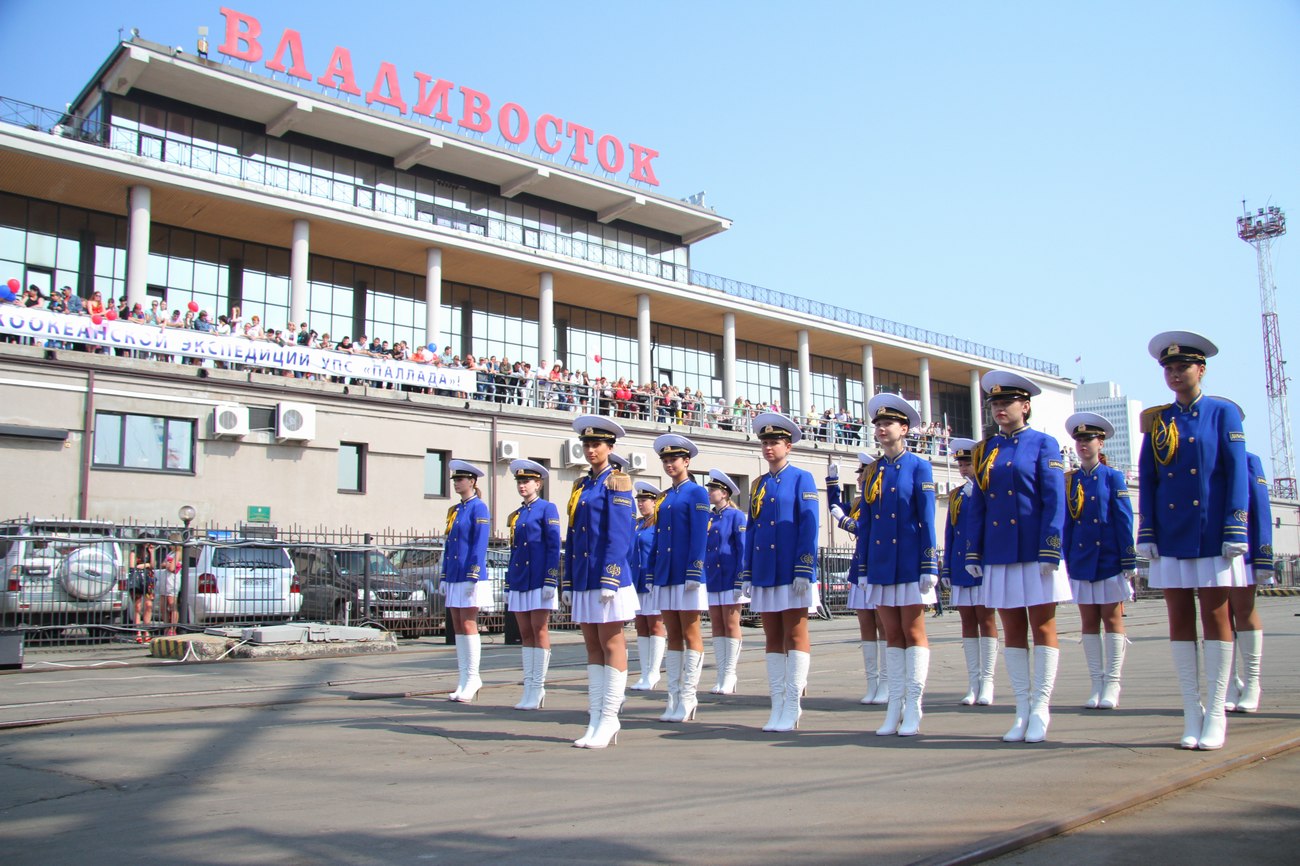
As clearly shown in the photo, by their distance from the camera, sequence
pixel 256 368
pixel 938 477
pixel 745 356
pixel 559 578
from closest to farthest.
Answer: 1. pixel 559 578
2. pixel 256 368
3. pixel 938 477
4. pixel 745 356

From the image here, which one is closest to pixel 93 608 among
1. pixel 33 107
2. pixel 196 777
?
pixel 196 777

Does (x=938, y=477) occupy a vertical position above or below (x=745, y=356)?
below

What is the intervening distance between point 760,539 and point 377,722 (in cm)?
369

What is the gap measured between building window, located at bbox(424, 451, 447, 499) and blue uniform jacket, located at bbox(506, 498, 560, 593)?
69.2ft

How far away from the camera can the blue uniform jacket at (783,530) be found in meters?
8.39

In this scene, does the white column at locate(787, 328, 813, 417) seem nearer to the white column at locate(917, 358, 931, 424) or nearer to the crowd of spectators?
the crowd of spectators

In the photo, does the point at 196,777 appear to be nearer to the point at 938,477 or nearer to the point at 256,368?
the point at 256,368

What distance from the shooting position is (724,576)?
461 inches

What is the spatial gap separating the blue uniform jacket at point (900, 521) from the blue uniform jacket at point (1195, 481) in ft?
4.84

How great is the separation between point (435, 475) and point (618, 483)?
23.5m

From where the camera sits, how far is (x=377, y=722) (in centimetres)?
920

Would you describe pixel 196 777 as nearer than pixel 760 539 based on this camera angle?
Yes

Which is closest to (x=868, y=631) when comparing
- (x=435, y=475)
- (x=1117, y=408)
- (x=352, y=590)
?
(x=352, y=590)

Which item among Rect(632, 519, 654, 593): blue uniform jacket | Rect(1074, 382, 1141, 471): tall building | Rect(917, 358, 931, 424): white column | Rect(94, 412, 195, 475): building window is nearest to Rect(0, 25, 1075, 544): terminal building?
Rect(94, 412, 195, 475): building window
